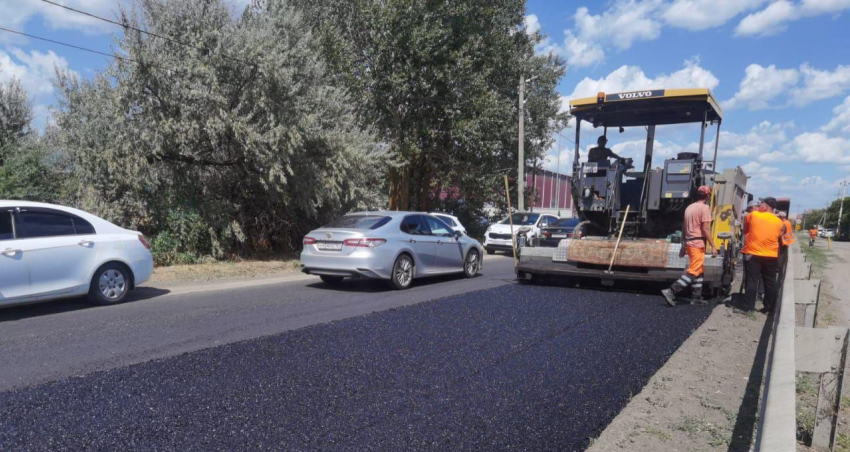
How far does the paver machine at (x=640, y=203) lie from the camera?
384 inches

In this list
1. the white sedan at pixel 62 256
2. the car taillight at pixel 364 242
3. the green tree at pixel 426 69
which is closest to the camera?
the white sedan at pixel 62 256

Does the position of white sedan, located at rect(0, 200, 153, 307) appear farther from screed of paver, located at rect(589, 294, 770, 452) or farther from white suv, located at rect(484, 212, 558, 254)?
white suv, located at rect(484, 212, 558, 254)

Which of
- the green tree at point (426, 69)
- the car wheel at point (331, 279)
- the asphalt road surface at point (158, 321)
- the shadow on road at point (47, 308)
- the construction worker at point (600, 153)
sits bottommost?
the shadow on road at point (47, 308)

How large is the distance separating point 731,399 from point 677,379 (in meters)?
0.48

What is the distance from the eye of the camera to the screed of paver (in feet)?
12.7

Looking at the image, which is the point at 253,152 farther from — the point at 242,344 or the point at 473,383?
the point at 473,383

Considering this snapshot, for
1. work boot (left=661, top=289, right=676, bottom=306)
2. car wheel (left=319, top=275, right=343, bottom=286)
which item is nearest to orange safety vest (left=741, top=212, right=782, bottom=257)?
work boot (left=661, top=289, right=676, bottom=306)

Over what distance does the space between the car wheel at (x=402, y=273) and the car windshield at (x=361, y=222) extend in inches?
29.3

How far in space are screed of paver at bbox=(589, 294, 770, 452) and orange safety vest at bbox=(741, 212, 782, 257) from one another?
2247 mm

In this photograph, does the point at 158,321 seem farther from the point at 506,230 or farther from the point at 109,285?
the point at 506,230

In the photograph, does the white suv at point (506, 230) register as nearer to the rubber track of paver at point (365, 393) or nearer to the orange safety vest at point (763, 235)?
the orange safety vest at point (763, 235)

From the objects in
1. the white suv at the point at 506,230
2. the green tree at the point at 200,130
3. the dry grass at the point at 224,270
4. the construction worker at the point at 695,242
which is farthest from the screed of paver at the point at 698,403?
the white suv at the point at 506,230

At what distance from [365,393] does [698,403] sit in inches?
107

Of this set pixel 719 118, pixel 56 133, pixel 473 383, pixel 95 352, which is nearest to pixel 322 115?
pixel 56 133
